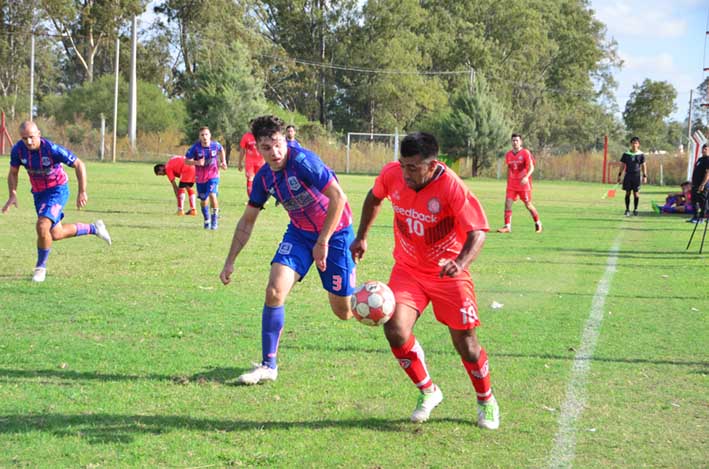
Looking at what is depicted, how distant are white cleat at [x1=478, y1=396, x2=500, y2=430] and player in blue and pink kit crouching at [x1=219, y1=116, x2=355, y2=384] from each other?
5.33ft

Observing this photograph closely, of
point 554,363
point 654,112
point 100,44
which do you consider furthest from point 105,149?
point 554,363

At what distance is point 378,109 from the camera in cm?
7738

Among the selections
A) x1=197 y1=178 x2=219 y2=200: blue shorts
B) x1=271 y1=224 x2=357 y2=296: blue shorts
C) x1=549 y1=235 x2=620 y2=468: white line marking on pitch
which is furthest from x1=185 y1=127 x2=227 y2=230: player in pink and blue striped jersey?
x1=271 y1=224 x2=357 y2=296: blue shorts

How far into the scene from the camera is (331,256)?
253 inches

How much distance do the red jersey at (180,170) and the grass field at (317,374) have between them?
7182 mm

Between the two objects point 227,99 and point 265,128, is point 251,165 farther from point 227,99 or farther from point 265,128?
point 227,99

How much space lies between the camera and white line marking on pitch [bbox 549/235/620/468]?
15.7 ft

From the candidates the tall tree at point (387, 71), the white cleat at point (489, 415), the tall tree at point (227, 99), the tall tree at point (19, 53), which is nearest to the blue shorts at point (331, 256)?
the white cleat at point (489, 415)

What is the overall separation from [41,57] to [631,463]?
8579 centimetres

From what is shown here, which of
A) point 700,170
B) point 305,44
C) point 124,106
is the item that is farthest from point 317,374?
point 305,44

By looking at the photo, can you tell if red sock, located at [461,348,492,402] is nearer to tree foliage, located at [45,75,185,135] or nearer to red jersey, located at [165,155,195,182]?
red jersey, located at [165,155,195,182]

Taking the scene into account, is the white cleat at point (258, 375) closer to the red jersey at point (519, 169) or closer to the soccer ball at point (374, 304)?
the soccer ball at point (374, 304)

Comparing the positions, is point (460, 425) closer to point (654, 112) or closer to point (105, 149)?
point (105, 149)

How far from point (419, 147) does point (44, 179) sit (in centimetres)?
710
